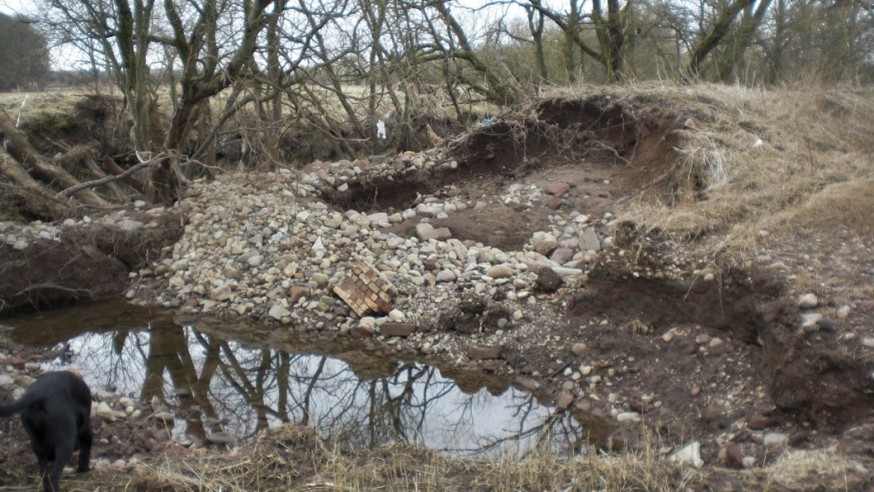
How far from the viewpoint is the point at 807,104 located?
9617mm

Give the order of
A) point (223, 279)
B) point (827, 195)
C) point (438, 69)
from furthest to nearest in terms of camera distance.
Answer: point (438, 69) → point (223, 279) → point (827, 195)

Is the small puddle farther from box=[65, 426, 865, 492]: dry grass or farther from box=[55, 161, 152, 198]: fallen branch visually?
box=[55, 161, 152, 198]: fallen branch

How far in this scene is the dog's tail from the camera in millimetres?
3426

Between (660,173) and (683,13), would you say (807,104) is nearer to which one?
(660,173)

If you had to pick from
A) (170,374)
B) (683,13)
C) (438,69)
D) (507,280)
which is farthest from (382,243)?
(683,13)

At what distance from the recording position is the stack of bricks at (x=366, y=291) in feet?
23.6

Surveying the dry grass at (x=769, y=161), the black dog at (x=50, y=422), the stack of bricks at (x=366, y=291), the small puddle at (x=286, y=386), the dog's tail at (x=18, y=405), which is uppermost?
the dry grass at (x=769, y=161)

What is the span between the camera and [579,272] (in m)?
7.31

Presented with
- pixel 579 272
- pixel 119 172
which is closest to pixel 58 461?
pixel 579 272

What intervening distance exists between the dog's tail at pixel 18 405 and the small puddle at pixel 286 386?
169 centimetres

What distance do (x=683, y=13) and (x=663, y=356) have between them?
12268 mm

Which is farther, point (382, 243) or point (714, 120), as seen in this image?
point (714, 120)

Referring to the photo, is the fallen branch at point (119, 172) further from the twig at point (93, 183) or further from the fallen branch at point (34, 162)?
the fallen branch at point (34, 162)

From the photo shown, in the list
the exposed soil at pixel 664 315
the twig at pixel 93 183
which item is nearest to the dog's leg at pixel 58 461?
the exposed soil at pixel 664 315
